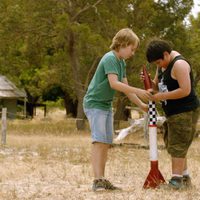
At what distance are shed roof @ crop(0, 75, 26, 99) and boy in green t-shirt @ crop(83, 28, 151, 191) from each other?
32276 millimetres

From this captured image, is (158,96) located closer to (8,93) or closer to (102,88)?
(102,88)

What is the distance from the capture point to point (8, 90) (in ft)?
126

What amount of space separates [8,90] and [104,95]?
3313cm

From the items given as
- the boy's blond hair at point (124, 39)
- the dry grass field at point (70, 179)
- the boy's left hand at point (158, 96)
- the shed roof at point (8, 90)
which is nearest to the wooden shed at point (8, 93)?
the shed roof at point (8, 90)

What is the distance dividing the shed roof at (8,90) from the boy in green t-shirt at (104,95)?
1271 inches

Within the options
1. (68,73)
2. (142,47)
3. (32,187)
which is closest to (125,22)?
(142,47)

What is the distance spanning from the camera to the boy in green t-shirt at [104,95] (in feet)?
19.0

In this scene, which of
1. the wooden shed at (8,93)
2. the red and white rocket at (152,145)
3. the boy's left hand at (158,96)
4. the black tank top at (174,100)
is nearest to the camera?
the boy's left hand at (158,96)

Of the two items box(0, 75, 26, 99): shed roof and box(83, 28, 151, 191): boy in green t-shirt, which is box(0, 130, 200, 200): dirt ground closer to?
box(83, 28, 151, 191): boy in green t-shirt

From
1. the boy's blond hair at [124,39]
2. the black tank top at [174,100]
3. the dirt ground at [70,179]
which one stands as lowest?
the dirt ground at [70,179]

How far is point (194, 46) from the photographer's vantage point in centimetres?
2591

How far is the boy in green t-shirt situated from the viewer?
19.0 feet

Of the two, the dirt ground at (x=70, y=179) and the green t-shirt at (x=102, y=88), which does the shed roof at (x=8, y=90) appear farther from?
the green t-shirt at (x=102, y=88)

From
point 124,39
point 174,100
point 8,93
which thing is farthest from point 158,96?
point 8,93
